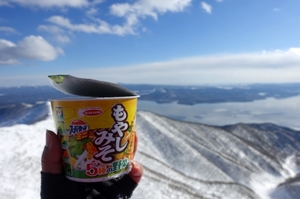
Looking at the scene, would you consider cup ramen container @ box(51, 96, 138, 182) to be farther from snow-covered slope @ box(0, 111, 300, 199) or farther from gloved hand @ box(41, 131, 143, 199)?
snow-covered slope @ box(0, 111, 300, 199)

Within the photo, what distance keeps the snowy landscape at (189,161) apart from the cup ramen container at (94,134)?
323 inches

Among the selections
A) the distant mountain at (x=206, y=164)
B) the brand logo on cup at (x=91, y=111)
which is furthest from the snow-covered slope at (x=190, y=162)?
the brand logo on cup at (x=91, y=111)

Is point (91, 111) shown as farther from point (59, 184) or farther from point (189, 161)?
point (189, 161)

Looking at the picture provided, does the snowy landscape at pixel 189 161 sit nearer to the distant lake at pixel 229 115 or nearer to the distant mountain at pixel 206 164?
the distant mountain at pixel 206 164

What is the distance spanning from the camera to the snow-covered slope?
11.9 meters

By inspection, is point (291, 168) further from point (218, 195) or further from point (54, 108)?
point (54, 108)

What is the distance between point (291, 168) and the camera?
36.1m

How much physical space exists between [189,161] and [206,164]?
2.08 m

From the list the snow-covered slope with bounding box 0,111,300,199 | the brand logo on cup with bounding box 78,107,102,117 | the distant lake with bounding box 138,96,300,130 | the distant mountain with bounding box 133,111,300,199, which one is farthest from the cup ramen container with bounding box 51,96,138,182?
the distant lake with bounding box 138,96,300,130

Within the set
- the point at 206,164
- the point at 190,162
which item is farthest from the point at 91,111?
the point at 206,164

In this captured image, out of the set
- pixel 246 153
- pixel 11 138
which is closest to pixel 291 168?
pixel 246 153

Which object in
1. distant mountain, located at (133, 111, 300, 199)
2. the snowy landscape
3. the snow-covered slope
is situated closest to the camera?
the snow-covered slope

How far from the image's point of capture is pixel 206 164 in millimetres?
27906

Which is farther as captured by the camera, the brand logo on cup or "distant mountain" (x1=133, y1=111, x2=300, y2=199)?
"distant mountain" (x1=133, y1=111, x2=300, y2=199)
